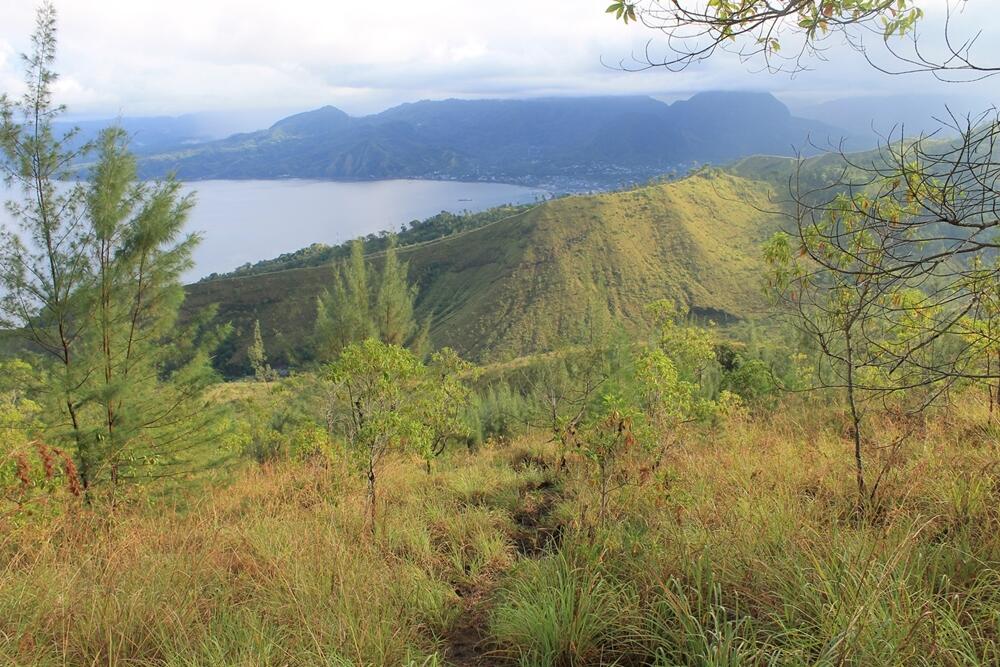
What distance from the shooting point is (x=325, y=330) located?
17.3m

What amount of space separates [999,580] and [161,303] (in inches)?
366

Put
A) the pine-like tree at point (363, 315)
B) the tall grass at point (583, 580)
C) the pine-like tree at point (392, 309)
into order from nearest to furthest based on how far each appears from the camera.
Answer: the tall grass at point (583, 580), the pine-like tree at point (363, 315), the pine-like tree at point (392, 309)

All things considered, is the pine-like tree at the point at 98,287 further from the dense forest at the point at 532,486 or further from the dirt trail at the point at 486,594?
the dirt trail at the point at 486,594

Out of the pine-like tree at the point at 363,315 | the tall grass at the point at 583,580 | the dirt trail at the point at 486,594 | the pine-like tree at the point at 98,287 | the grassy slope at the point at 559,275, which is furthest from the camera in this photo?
the grassy slope at the point at 559,275

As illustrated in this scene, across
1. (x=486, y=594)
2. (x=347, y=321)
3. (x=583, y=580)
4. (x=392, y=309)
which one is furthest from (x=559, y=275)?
(x=583, y=580)

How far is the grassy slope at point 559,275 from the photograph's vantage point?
6369 centimetres

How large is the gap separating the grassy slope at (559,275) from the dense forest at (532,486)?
50854mm

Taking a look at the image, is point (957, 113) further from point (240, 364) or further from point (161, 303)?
point (240, 364)

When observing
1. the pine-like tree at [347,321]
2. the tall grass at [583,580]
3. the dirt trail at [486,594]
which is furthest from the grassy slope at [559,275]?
the tall grass at [583,580]

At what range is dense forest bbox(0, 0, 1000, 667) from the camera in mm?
1906

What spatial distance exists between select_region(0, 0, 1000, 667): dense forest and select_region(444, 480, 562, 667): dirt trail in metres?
0.02

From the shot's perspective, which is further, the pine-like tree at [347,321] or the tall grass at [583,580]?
the pine-like tree at [347,321]

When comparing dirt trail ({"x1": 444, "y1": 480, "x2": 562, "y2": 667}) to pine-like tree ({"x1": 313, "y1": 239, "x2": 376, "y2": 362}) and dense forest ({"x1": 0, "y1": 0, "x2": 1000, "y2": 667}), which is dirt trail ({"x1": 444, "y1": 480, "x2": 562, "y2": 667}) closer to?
dense forest ({"x1": 0, "y1": 0, "x2": 1000, "y2": 667})

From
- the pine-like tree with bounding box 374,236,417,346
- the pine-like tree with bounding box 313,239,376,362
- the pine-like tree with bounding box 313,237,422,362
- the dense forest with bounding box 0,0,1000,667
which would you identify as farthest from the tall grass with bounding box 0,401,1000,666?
the pine-like tree with bounding box 374,236,417,346
